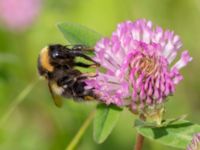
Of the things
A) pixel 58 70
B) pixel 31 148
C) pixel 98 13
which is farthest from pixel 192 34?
pixel 58 70

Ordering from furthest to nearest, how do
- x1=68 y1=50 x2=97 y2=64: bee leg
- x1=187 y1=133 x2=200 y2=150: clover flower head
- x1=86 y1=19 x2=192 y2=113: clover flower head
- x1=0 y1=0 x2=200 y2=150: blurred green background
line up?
x1=0 y1=0 x2=200 y2=150: blurred green background < x1=68 y1=50 x2=97 y2=64: bee leg < x1=86 y1=19 x2=192 y2=113: clover flower head < x1=187 y1=133 x2=200 y2=150: clover flower head

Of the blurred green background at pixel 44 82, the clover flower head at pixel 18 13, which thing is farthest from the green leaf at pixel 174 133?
the clover flower head at pixel 18 13

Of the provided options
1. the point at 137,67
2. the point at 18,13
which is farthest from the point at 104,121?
the point at 18,13

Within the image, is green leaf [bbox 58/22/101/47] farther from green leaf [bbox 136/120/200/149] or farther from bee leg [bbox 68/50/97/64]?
green leaf [bbox 136/120/200/149]

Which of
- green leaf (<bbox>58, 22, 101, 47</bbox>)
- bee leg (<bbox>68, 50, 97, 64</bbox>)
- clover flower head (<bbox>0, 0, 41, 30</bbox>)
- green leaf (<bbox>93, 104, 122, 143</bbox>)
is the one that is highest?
clover flower head (<bbox>0, 0, 41, 30</bbox>)

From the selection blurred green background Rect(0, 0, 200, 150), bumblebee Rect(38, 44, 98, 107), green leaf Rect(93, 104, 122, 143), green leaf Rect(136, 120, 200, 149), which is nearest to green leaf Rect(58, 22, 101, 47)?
bumblebee Rect(38, 44, 98, 107)

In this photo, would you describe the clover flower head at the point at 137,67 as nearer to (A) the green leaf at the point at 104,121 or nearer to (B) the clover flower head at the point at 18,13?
(A) the green leaf at the point at 104,121

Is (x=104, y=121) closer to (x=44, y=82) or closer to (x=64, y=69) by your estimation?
(x=64, y=69)
